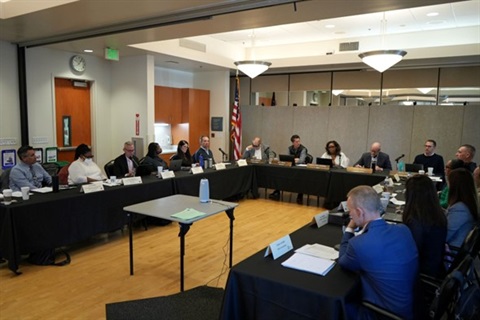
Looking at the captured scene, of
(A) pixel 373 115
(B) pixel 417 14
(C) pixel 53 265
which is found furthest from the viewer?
(A) pixel 373 115

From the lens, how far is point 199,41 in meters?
7.38

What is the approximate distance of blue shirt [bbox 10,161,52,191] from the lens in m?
4.00

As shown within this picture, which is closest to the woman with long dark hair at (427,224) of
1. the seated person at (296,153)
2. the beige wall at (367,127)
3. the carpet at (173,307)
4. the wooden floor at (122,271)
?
the carpet at (173,307)

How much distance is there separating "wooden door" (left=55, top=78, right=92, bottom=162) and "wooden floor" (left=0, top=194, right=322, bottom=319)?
3066 millimetres

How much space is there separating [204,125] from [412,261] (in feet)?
24.4

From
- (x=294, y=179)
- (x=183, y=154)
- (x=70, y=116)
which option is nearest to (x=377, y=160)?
(x=294, y=179)

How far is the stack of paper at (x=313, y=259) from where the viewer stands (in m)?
1.99

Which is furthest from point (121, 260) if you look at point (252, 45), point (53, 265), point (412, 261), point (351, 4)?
point (252, 45)

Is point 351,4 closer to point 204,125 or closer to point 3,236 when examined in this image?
point 3,236

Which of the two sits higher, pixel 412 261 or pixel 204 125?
pixel 204 125

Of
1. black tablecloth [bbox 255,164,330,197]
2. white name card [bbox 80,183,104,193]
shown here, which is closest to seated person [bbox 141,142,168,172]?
white name card [bbox 80,183,104,193]

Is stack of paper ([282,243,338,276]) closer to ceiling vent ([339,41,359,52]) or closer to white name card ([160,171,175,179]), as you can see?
white name card ([160,171,175,179])

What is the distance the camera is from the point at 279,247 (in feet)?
7.20

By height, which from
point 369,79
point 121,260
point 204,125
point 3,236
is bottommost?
point 121,260
